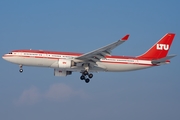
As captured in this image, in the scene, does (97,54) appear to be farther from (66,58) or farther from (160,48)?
(160,48)

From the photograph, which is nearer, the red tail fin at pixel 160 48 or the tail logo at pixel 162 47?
the red tail fin at pixel 160 48

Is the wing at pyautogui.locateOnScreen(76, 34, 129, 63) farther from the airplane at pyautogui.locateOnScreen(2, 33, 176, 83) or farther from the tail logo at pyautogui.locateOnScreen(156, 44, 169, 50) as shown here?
the tail logo at pyautogui.locateOnScreen(156, 44, 169, 50)

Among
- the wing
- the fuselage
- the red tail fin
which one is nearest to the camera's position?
the wing

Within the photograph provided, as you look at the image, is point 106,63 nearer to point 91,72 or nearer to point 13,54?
point 91,72

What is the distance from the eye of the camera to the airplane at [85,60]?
6009cm

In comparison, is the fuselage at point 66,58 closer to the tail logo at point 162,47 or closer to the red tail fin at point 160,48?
the red tail fin at point 160,48

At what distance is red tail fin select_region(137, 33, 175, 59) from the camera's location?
65525mm

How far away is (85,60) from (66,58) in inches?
105

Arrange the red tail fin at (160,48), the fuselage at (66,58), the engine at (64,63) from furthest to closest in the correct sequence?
the red tail fin at (160,48)
the fuselage at (66,58)
the engine at (64,63)

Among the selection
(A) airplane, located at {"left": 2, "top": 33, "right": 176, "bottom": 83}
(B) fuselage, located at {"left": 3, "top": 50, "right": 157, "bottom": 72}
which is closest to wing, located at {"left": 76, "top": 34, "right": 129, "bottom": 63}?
(A) airplane, located at {"left": 2, "top": 33, "right": 176, "bottom": 83}

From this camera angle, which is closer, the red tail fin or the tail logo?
the red tail fin

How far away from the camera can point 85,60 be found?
61188mm

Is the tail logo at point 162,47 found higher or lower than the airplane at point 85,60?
higher

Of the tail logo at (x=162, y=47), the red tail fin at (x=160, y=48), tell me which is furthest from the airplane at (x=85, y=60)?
the tail logo at (x=162, y=47)
